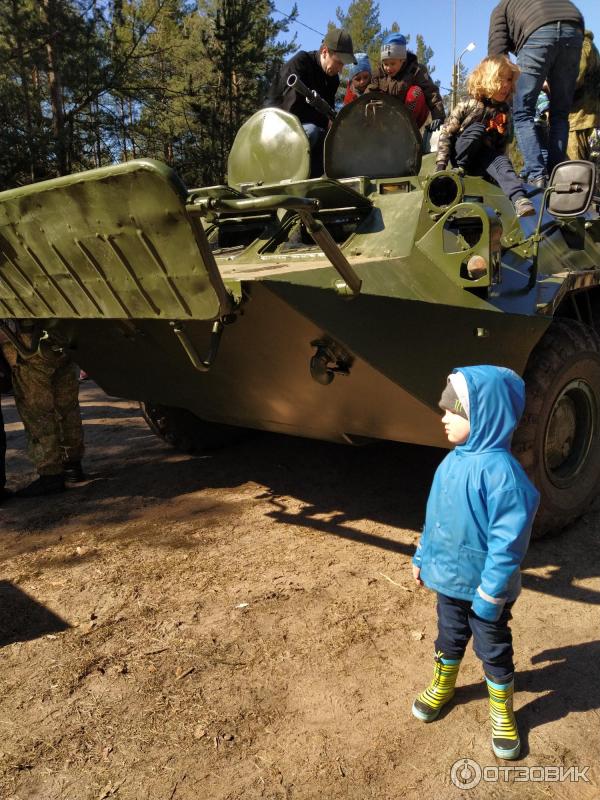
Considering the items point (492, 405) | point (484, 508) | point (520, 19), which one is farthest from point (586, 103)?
point (484, 508)

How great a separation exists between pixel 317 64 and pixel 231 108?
387 inches

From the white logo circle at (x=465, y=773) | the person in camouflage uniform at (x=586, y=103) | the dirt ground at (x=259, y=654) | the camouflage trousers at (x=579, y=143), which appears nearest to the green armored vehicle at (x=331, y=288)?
the dirt ground at (x=259, y=654)

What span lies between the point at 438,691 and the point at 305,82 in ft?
15.6

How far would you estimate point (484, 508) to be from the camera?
2180 mm

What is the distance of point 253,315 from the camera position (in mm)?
3033

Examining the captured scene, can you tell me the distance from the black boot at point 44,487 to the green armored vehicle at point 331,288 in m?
0.86

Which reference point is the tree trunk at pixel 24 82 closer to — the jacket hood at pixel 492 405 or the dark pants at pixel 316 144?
the dark pants at pixel 316 144

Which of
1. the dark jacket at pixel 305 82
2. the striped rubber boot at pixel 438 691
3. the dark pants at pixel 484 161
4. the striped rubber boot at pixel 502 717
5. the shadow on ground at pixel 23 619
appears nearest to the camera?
the striped rubber boot at pixel 502 717

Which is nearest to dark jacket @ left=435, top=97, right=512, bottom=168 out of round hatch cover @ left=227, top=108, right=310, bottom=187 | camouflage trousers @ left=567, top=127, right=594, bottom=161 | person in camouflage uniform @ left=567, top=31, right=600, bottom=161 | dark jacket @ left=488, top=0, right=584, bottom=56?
round hatch cover @ left=227, top=108, right=310, bottom=187

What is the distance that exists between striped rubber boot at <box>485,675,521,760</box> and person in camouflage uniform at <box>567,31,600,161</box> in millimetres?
5258

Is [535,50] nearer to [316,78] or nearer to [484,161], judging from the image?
[484,161]

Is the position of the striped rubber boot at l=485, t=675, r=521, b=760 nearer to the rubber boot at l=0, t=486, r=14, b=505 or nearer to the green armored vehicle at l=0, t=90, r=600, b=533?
the green armored vehicle at l=0, t=90, r=600, b=533

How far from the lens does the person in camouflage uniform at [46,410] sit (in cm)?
487

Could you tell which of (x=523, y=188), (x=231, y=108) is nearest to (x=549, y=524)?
(x=523, y=188)
